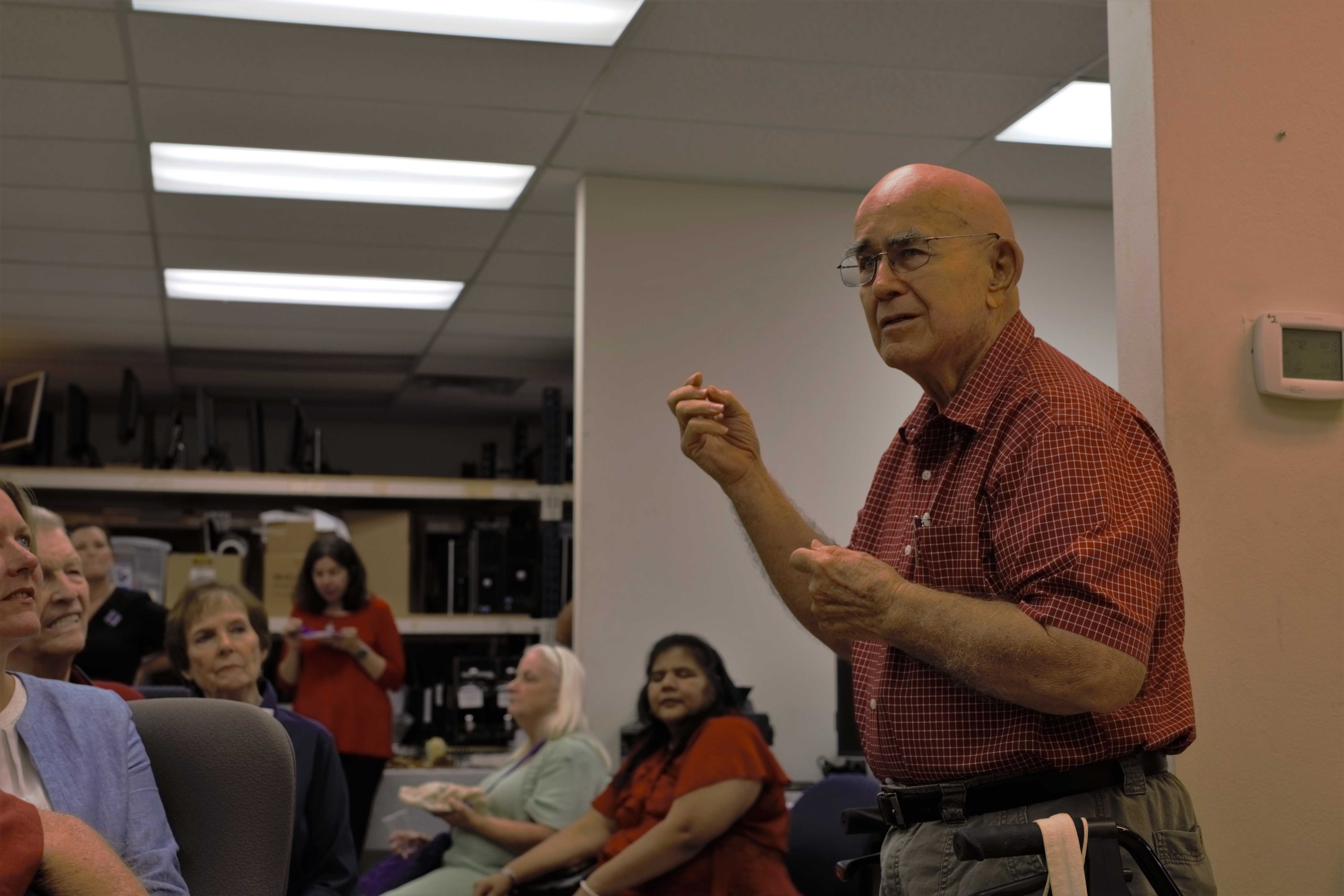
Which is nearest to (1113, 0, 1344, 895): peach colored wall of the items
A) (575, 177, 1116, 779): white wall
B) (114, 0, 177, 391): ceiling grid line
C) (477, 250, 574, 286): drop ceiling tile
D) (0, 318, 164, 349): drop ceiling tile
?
(114, 0, 177, 391): ceiling grid line

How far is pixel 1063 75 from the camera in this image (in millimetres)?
3406

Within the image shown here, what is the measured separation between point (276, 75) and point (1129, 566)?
9.00 feet

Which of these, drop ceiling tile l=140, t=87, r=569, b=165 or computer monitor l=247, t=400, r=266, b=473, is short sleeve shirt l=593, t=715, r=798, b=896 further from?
computer monitor l=247, t=400, r=266, b=473

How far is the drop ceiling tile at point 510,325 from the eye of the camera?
6008mm

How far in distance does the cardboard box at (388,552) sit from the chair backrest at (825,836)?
128 inches

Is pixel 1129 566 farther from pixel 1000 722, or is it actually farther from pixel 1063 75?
pixel 1063 75

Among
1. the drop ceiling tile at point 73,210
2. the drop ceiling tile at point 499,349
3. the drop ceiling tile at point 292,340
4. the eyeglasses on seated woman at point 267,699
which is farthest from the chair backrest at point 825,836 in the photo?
the drop ceiling tile at point 292,340

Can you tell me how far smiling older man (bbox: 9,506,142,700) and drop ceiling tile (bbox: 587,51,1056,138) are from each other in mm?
1809

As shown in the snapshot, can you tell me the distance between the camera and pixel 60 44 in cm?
308

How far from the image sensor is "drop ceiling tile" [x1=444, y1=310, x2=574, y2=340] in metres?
6.01

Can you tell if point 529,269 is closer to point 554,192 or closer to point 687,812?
point 554,192

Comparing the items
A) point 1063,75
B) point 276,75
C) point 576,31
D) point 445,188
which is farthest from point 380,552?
point 1063,75

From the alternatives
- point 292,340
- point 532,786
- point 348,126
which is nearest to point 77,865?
point 532,786

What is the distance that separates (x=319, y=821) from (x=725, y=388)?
2.39 meters
